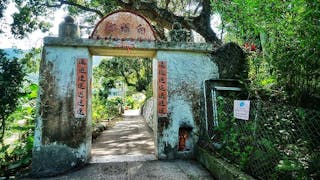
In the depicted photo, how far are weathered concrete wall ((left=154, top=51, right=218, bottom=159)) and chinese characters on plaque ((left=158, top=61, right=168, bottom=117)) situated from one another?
0.27 ft

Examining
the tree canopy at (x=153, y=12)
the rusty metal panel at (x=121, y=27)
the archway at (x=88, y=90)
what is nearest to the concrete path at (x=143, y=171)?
the archway at (x=88, y=90)

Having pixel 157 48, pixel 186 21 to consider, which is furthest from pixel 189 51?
pixel 186 21

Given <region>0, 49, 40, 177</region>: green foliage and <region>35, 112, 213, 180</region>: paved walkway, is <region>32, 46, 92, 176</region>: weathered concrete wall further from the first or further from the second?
<region>0, 49, 40, 177</region>: green foliage

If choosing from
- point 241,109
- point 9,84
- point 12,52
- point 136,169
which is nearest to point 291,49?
point 241,109

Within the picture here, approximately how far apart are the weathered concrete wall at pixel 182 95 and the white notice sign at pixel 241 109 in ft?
4.70

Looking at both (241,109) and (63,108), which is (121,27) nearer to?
(63,108)

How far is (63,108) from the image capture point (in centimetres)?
532

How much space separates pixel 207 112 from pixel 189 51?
1.49 m

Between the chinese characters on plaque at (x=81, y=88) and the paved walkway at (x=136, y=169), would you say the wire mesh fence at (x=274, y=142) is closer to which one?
the paved walkway at (x=136, y=169)

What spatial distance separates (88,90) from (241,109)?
3271mm

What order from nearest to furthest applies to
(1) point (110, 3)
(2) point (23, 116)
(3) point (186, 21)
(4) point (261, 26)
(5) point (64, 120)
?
(4) point (261, 26)
(5) point (64, 120)
(2) point (23, 116)
(3) point (186, 21)
(1) point (110, 3)

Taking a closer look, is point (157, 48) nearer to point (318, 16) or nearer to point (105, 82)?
point (318, 16)

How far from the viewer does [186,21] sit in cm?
1029

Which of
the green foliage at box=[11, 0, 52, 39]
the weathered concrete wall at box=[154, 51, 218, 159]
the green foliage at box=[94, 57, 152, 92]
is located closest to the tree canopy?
the green foliage at box=[11, 0, 52, 39]
